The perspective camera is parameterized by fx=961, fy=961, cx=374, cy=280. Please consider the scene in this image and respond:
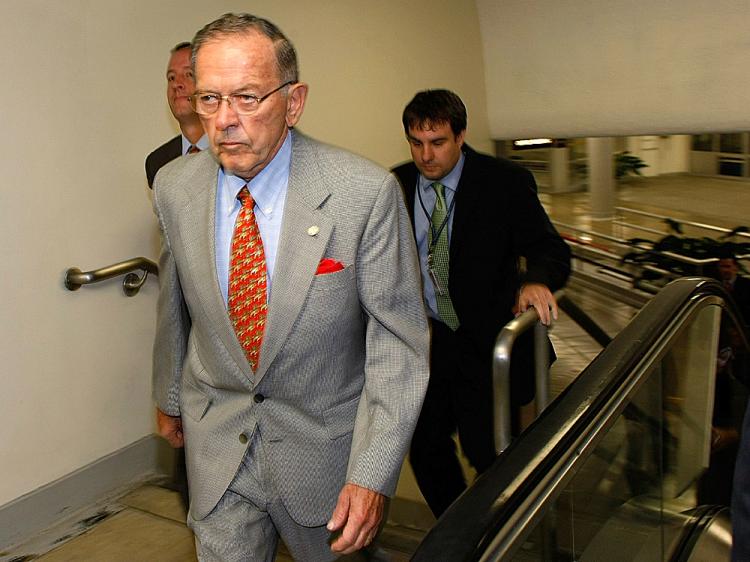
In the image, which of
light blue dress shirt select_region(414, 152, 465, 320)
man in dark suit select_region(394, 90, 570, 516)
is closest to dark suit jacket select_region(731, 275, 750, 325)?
man in dark suit select_region(394, 90, 570, 516)

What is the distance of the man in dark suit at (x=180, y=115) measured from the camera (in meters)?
3.94

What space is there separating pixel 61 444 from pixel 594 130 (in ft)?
15.8

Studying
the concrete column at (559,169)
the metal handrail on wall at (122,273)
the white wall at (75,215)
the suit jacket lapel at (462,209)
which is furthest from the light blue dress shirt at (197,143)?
the concrete column at (559,169)

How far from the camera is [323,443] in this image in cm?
220

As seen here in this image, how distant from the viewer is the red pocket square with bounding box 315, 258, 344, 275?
209 cm

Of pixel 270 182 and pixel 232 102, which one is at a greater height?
pixel 232 102

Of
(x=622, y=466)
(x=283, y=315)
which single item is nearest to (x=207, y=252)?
(x=283, y=315)

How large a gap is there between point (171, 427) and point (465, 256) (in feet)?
4.98

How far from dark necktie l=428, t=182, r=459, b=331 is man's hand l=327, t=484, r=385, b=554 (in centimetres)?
166

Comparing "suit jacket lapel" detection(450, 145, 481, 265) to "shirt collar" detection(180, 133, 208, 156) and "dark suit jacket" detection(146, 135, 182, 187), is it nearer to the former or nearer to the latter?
"shirt collar" detection(180, 133, 208, 156)

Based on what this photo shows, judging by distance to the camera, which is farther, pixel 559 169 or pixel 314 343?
pixel 559 169

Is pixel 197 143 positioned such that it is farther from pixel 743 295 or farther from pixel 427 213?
pixel 743 295

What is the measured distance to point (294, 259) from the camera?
81.7 inches

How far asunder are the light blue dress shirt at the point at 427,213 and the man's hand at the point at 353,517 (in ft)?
5.65
